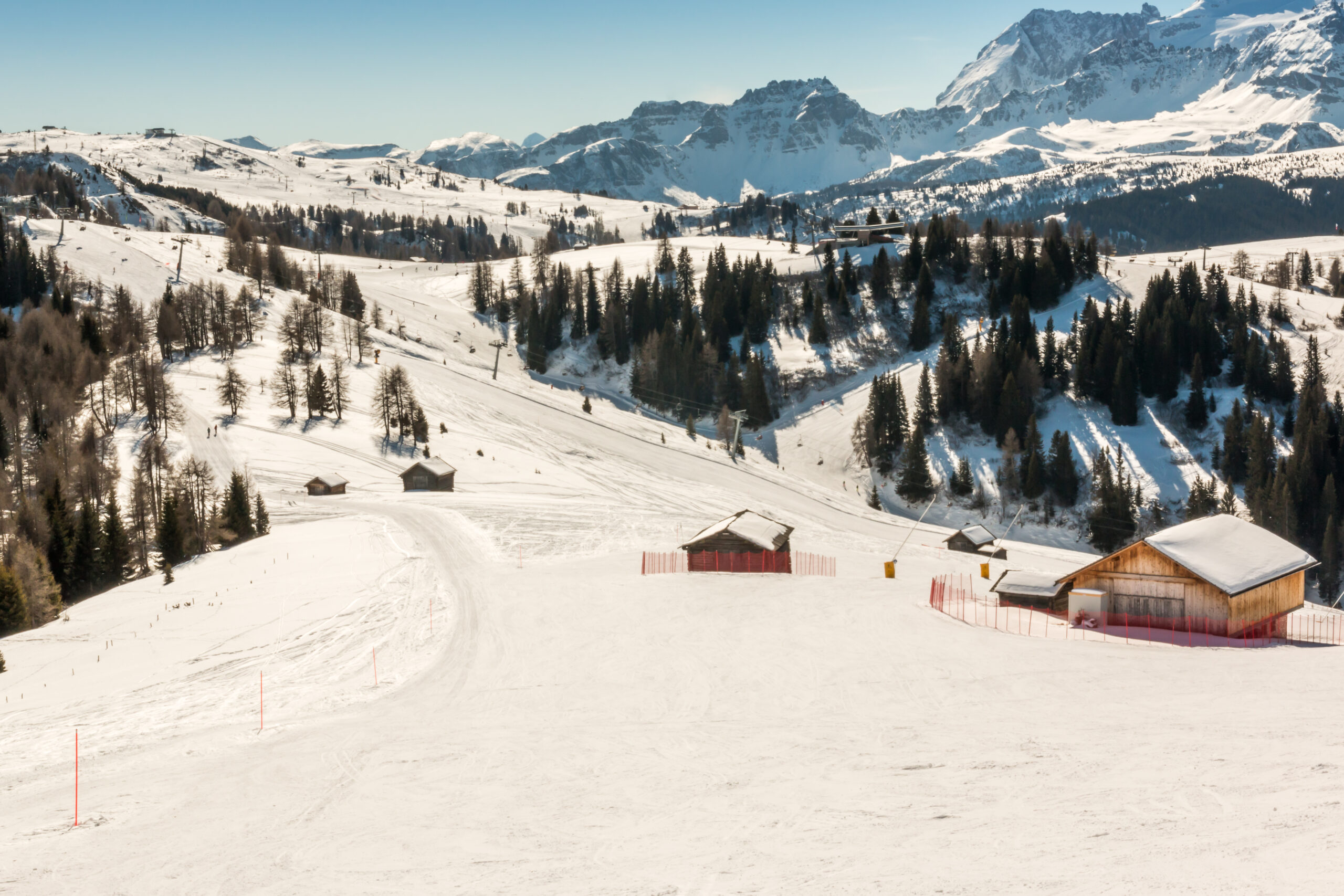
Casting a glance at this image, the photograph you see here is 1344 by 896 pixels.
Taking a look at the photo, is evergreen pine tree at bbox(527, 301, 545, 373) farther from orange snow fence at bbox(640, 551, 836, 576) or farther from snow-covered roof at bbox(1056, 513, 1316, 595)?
snow-covered roof at bbox(1056, 513, 1316, 595)

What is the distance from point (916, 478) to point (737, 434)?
75.8ft

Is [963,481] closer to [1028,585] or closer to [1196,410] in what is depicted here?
[1196,410]

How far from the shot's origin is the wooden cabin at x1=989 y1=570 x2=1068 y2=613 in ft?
156

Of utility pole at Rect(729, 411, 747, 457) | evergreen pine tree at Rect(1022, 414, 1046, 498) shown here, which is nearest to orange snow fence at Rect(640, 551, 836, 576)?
utility pole at Rect(729, 411, 747, 457)

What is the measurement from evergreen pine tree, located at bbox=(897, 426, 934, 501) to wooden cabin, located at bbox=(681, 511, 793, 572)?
5584cm

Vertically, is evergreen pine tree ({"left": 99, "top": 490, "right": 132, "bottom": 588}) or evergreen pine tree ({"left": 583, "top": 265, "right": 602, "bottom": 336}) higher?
evergreen pine tree ({"left": 583, "top": 265, "right": 602, "bottom": 336})

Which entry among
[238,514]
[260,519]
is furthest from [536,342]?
[238,514]

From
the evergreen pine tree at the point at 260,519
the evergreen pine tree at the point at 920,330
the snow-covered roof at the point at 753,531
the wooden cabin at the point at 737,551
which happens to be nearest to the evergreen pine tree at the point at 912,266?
the evergreen pine tree at the point at 920,330

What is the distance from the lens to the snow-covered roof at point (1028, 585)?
47.6 metres

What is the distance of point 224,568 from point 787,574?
36.5 metres

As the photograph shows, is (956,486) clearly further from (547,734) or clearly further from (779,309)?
(547,734)

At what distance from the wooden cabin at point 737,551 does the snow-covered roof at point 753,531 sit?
3 cm

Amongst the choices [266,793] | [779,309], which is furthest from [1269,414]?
[266,793]

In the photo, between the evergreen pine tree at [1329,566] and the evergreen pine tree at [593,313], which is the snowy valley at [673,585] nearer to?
the evergreen pine tree at [1329,566]
